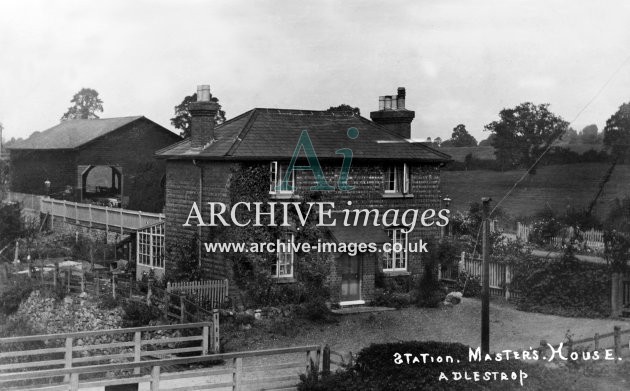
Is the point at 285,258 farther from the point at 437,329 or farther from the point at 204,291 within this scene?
the point at 437,329

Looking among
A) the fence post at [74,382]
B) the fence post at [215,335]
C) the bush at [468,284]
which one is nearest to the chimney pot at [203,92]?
the fence post at [215,335]

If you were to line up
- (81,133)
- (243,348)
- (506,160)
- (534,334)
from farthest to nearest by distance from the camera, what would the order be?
(81,133) < (506,160) < (534,334) < (243,348)

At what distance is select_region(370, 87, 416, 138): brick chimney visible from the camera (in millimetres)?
25109

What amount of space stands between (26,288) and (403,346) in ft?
53.4

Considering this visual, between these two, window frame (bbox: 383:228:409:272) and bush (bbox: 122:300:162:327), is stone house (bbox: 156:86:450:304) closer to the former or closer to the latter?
window frame (bbox: 383:228:409:272)

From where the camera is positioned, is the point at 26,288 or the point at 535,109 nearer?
the point at 26,288

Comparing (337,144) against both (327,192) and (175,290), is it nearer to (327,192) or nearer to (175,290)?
(327,192)

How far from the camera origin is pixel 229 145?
21.3 metres

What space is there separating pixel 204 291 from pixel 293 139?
5.41m

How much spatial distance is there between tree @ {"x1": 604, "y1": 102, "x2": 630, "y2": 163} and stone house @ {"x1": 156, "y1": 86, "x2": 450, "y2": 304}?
532 centimetres

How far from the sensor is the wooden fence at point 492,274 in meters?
24.2

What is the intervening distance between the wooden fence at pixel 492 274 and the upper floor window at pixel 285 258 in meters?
6.37

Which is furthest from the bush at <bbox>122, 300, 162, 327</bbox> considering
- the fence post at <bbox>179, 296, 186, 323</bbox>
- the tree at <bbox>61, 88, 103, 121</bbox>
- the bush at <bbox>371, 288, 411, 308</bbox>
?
the tree at <bbox>61, 88, 103, 121</bbox>

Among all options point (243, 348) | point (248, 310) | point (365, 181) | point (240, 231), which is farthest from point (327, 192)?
point (243, 348)
